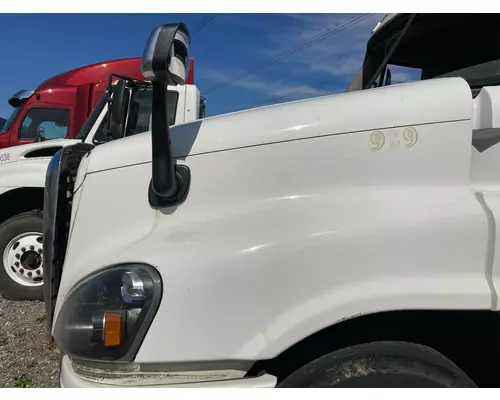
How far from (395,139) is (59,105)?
7586 millimetres

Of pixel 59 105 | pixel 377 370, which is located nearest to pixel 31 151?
pixel 59 105

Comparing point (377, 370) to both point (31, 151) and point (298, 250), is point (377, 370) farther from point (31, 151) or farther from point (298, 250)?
point (31, 151)

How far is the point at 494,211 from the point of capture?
155cm

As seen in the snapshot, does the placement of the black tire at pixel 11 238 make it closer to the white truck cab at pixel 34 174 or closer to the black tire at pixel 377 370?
the white truck cab at pixel 34 174

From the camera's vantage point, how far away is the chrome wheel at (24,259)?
5.34 m

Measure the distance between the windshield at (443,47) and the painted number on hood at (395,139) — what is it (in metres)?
0.62

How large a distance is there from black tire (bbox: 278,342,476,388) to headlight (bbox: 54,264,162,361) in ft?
1.66

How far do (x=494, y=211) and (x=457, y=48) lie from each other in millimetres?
1268

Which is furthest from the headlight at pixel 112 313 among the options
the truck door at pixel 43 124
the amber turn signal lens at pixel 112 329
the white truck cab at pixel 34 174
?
the truck door at pixel 43 124

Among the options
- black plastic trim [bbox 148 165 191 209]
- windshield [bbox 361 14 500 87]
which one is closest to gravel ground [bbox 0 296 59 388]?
black plastic trim [bbox 148 165 191 209]

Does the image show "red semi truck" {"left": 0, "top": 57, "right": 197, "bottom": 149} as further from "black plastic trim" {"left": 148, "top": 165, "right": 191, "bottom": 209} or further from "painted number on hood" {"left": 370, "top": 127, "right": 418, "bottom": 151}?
"painted number on hood" {"left": 370, "top": 127, "right": 418, "bottom": 151}

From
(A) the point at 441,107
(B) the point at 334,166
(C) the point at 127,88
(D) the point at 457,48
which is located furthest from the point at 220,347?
(C) the point at 127,88

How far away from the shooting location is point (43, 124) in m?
8.20

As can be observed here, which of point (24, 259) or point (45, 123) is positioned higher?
point (45, 123)
